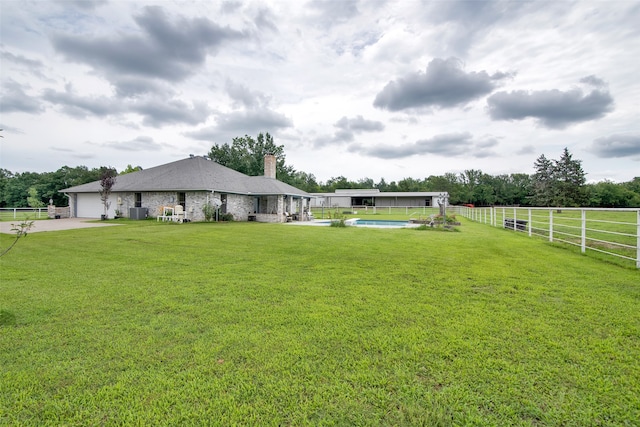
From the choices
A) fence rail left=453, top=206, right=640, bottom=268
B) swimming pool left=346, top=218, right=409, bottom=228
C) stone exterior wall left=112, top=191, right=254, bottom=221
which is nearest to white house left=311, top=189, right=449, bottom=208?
fence rail left=453, top=206, right=640, bottom=268

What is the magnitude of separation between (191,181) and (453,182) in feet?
236

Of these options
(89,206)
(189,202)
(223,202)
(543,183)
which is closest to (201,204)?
(189,202)

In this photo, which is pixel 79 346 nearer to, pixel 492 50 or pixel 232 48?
pixel 232 48

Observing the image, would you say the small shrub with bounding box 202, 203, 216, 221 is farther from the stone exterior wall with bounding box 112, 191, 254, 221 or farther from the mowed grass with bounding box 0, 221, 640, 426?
the mowed grass with bounding box 0, 221, 640, 426

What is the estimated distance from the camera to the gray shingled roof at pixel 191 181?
20.0 meters

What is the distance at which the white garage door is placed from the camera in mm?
22625

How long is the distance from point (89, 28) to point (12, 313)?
1343cm

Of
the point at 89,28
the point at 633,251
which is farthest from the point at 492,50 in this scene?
the point at 89,28

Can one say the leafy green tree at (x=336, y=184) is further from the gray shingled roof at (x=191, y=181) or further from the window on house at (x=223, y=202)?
the window on house at (x=223, y=202)

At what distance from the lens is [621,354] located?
2.56m

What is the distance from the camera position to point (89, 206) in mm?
23062

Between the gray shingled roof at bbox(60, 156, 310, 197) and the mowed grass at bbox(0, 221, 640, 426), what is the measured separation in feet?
49.3

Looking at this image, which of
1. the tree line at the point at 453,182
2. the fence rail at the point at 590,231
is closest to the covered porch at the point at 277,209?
the fence rail at the point at 590,231

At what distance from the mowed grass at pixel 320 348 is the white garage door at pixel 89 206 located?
2047 cm
